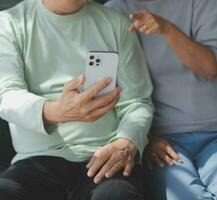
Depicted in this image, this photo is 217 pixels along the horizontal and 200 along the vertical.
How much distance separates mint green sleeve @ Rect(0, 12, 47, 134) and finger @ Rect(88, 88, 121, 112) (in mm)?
145

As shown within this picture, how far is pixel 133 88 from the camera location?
1434 mm

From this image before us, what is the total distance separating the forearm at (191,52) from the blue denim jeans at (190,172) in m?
0.21

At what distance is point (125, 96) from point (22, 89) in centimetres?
31

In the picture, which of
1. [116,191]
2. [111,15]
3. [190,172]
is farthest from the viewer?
[111,15]

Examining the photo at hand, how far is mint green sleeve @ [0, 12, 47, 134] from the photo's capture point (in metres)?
1.28

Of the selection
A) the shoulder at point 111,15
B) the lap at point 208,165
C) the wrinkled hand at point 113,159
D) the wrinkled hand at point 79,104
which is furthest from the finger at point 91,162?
the shoulder at point 111,15

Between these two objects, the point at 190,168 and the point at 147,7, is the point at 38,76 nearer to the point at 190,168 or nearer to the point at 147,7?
the point at 147,7

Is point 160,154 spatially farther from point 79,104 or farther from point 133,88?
point 79,104

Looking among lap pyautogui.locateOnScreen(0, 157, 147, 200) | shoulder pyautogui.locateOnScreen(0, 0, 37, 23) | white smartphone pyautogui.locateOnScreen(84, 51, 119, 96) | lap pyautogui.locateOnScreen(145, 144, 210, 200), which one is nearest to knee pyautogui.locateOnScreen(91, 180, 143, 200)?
lap pyautogui.locateOnScreen(0, 157, 147, 200)

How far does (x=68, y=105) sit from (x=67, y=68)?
0.73 feet

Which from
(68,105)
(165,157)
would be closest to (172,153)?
(165,157)

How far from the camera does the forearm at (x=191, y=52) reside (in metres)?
1.39

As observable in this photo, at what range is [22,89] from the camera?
1.33 meters

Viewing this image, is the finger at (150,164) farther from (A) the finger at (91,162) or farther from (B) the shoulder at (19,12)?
(B) the shoulder at (19,12)
